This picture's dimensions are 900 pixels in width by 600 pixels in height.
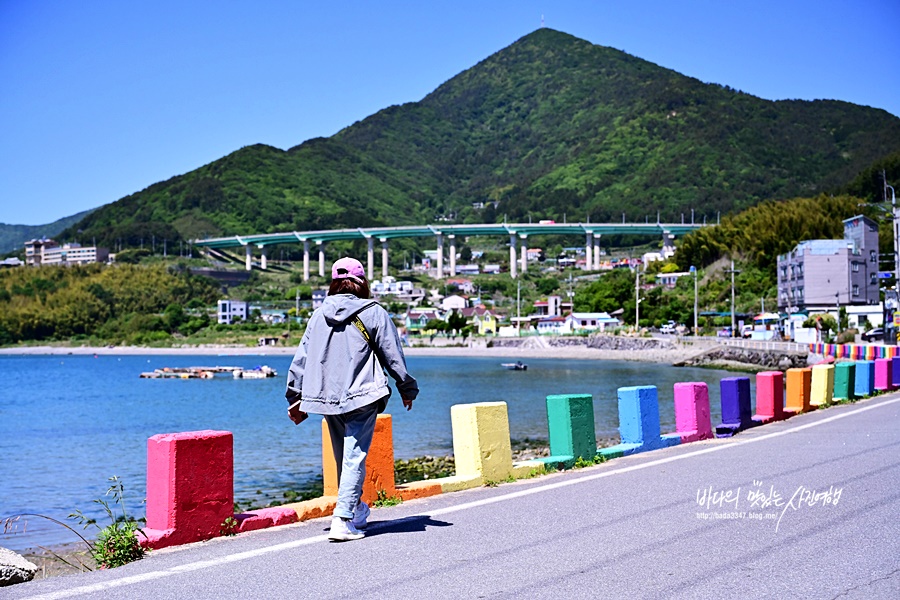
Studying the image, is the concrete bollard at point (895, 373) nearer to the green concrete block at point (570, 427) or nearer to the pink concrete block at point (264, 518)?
the green concrete block at point (570, 427)

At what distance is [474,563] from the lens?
21.5 ft

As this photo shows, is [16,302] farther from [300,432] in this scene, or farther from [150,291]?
[300,432]

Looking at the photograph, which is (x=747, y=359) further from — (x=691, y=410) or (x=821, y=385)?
(x=691, y=410)

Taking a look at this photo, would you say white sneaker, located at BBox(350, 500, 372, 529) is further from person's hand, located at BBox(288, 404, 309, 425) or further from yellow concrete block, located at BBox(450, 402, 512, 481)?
yellow concrete block, located at BBox(450, 402, 512, 481)

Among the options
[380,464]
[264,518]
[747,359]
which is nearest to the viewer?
[264,518]

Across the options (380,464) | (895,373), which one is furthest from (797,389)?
(380,464)

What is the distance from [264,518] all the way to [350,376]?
1.79m

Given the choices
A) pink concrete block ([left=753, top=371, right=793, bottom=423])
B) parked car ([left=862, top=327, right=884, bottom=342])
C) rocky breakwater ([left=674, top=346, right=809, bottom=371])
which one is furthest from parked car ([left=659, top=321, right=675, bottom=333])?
pink concrete block ([left=753, top=371, right=793, bottom=423])

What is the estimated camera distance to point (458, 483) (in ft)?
33.6

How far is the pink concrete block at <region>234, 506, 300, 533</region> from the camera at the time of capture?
26.8 feet

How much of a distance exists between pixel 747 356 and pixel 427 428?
45.7 m

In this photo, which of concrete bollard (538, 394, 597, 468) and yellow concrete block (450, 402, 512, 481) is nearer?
yellow concrete block (450, 402, 512, 481)

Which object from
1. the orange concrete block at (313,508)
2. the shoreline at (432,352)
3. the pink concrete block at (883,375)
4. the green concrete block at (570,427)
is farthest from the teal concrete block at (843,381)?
the shoreline at (432,352)

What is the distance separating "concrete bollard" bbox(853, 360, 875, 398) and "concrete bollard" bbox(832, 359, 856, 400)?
0.69 m
